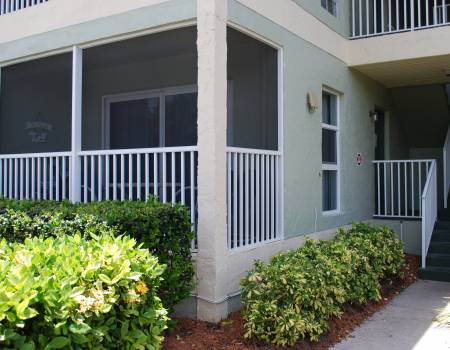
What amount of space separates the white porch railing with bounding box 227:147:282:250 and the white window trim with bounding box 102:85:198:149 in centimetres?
273

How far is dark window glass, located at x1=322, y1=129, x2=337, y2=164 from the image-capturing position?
7.95 meters

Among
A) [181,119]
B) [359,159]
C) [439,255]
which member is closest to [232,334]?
[181,119]

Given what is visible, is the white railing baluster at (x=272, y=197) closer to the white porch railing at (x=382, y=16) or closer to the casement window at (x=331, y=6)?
the casement window at (x=331, y=6)

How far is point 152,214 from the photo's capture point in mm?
4652

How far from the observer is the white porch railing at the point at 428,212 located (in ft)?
25.8

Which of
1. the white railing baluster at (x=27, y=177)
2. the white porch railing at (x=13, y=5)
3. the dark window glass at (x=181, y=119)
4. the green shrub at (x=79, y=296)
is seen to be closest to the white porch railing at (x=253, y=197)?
the green shrub at (x=79, y=296)

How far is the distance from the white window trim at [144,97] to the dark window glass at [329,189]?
8.47 feet

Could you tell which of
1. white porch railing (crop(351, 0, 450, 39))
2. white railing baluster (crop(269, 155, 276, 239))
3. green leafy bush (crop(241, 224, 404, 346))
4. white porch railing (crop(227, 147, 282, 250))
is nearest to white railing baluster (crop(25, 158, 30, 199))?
white porch railing (crop(227, 147, 282, 250))

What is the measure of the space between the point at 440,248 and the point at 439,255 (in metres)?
0.21

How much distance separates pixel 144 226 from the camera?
179 inches

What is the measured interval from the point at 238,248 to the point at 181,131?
3.44 meters

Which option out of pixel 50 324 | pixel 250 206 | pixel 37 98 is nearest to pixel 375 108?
pixel 250 206

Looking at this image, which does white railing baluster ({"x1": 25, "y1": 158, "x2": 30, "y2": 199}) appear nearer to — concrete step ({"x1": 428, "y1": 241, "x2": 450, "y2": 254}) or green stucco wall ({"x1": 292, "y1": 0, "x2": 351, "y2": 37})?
green stucco wall ({"x1": 292, "y1": 0, "x2": 351, "y2": 37})

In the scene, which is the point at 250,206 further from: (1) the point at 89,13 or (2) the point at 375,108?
(2) the point at 375,108
